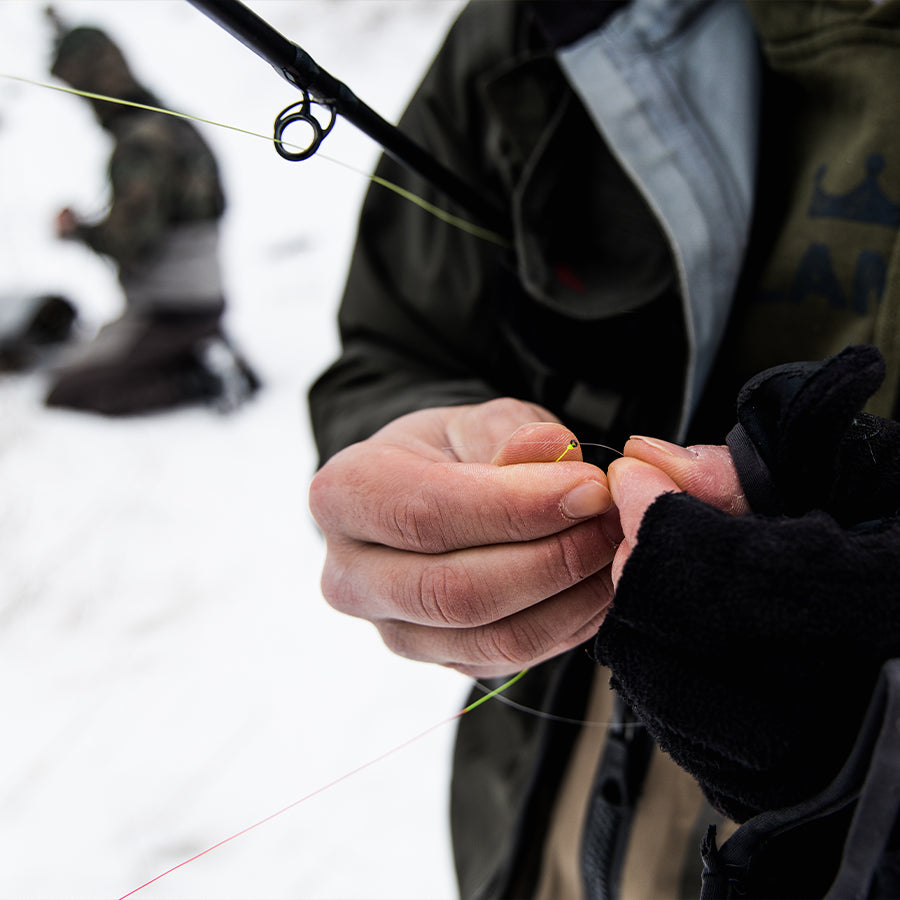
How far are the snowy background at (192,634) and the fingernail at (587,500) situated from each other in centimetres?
58

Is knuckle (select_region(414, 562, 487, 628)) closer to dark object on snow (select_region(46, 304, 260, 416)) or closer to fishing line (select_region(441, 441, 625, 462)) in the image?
fishing line (select_region(441, 441, 625, 462))

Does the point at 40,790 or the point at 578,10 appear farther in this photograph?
the point at 40,790

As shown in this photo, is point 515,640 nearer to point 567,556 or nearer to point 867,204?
point 567,556

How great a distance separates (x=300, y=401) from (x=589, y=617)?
8.07 feet

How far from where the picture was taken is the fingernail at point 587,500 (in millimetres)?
587

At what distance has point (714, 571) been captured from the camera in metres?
0.46

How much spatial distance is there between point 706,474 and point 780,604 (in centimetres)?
15

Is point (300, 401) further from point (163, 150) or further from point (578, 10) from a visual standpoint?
point (578, 10)

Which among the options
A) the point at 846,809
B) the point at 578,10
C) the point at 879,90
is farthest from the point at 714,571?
the point at 578,10

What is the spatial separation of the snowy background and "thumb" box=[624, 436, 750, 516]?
0.60m

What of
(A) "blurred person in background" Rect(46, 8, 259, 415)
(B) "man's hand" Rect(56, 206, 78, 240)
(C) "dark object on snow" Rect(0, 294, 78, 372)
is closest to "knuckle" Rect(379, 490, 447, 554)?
(A) "blurred person in background" Rect(46, 8, 259, 415)

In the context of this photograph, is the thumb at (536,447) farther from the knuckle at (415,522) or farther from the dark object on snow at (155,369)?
the dark object on snow at (155,369)

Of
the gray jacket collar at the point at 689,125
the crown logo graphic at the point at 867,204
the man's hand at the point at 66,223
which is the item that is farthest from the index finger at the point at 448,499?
the man's hand at the point at 66,223

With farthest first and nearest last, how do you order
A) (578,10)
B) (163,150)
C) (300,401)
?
→ (163,150), (300,401), (578,10)
